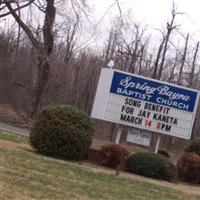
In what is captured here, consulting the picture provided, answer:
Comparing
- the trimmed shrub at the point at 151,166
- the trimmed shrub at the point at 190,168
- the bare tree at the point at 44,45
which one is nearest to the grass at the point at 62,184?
the trimmed shrub at the point at 151,166

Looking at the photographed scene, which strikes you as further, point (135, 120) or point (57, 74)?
point (57, 74)

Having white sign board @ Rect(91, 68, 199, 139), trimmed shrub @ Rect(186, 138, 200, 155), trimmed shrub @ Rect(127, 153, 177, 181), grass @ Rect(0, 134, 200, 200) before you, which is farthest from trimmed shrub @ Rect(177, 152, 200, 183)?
grass @ Rect(0, 134, 200, 200)

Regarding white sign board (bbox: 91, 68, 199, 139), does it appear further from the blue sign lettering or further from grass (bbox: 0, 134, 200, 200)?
grass (bbox: 0, 134, 200, 200)

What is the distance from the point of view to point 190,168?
1794 centimetres

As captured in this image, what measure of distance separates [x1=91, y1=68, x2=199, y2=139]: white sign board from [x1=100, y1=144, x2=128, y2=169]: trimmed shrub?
2172mm

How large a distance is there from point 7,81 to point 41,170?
41.4m

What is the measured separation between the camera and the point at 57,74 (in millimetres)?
53938

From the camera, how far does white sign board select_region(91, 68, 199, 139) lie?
62.4 ft

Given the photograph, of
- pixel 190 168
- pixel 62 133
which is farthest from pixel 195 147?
pixel 62 133

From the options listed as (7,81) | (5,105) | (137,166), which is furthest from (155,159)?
(7,81)

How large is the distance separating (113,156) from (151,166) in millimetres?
1204

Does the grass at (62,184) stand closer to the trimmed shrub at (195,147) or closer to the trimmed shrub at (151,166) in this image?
the trimmed shrub at (151,166)

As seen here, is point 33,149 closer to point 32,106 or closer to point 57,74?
point 32,106

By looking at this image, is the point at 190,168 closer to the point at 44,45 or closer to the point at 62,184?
the point at 62,184
